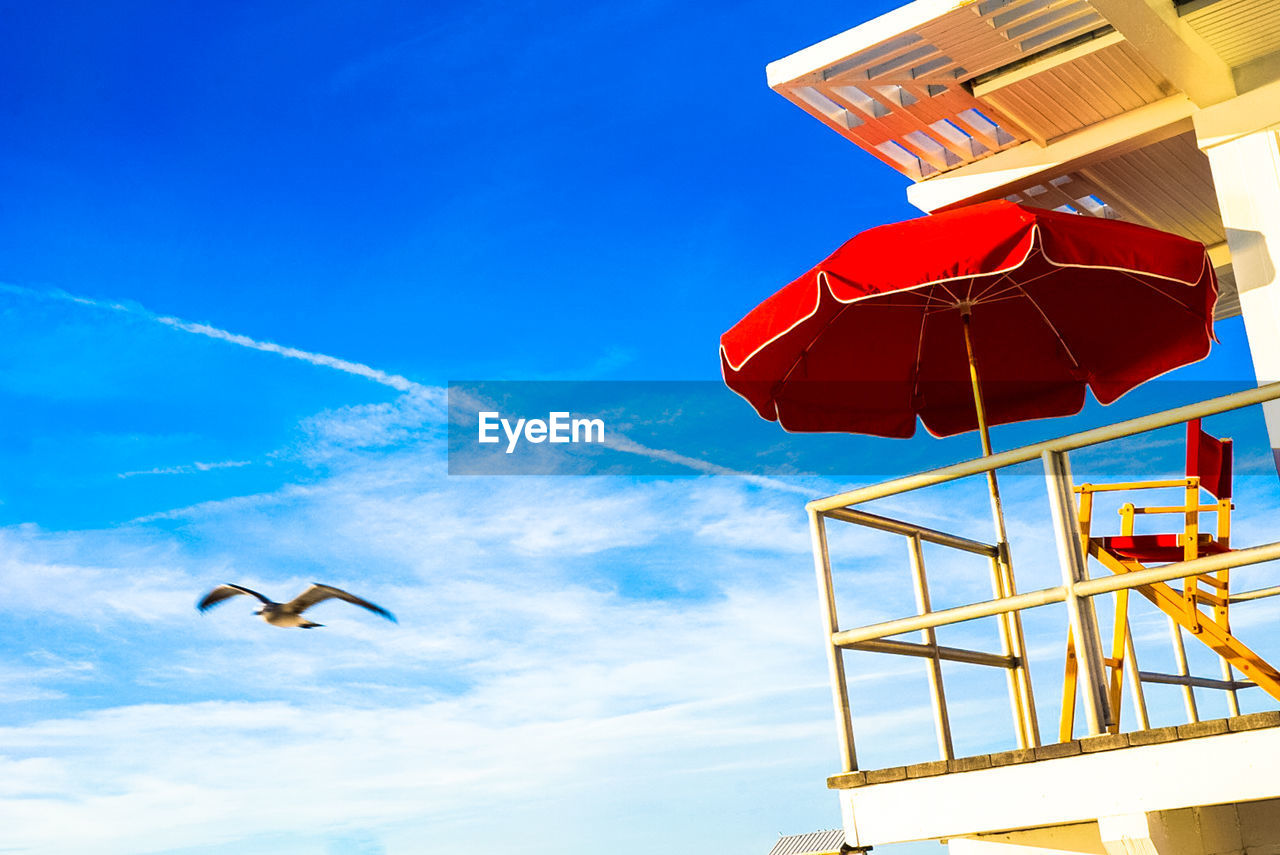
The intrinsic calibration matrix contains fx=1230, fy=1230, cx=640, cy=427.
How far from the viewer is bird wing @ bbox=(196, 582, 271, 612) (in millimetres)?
8867

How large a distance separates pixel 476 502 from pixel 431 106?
1047 inches

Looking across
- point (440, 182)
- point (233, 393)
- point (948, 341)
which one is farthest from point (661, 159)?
point (233, 393)

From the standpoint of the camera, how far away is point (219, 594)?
9.16 meters

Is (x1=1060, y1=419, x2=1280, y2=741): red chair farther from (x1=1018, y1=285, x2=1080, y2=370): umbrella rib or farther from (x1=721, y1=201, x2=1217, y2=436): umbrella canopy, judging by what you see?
(x1=1018, y1=285, x2=1080, y2=370): umbrella rib

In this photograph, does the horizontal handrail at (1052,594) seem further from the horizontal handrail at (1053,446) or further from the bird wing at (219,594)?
the bird wing at (219,594)

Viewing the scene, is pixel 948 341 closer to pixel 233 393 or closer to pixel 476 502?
pixel 233 393

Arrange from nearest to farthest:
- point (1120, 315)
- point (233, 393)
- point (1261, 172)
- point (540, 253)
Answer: point (1261, 172)
point (1120, 315)
point (540, 253)
point (233, 393)

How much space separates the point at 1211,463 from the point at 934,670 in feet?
4.85

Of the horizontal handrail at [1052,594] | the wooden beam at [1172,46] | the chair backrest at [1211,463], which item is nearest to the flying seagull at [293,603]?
the horizontal handrail at [1052,594]

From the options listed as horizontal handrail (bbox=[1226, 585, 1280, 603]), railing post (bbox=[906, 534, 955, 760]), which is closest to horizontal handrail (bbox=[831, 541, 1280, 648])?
railing post (bbox=[906, 534, 955, 760])

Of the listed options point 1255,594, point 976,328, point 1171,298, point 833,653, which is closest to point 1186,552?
point 833,653

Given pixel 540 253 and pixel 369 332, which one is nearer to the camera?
pixel 540 253

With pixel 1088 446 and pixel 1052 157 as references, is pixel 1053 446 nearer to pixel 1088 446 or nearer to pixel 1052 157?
pixel 1088 446

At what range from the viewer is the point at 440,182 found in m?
28.5
